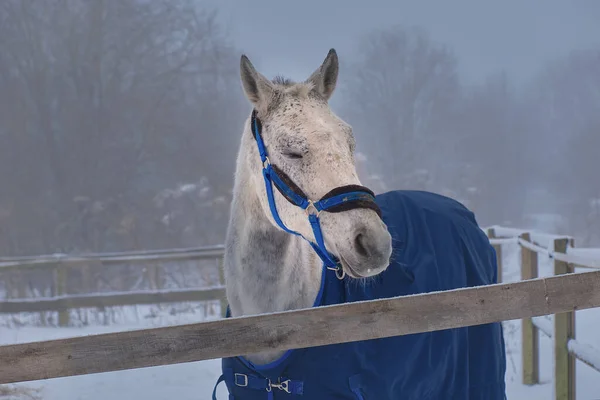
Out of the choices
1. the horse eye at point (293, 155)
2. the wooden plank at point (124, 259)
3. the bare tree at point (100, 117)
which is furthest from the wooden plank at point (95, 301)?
the bare tree at point (100, 117)

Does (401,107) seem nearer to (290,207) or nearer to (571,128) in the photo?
(571,128)

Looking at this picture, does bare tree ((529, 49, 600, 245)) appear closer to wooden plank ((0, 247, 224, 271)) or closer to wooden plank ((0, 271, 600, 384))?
wooden plank ((0, 247, 224, 271))

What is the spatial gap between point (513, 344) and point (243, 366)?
493cm

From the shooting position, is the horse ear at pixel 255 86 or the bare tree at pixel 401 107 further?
the bare tree at pixel 401 107

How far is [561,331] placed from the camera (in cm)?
370

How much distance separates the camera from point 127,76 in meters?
17.8

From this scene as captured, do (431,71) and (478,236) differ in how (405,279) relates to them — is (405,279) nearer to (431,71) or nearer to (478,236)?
(478,236)

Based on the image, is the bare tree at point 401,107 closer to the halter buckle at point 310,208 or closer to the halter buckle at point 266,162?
the halter buckle at point 266,162

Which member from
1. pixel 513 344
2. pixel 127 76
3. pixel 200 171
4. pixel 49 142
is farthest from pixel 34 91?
pixel 513 344

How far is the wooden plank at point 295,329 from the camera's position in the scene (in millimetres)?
1304

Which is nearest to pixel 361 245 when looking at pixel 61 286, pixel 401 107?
pixel 61 286

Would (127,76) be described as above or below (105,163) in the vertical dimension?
above

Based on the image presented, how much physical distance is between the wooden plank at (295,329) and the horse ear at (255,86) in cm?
102

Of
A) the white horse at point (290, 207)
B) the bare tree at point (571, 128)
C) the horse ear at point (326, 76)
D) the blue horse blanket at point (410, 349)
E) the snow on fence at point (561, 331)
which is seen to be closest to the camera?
the white horse at point (290, 207)
